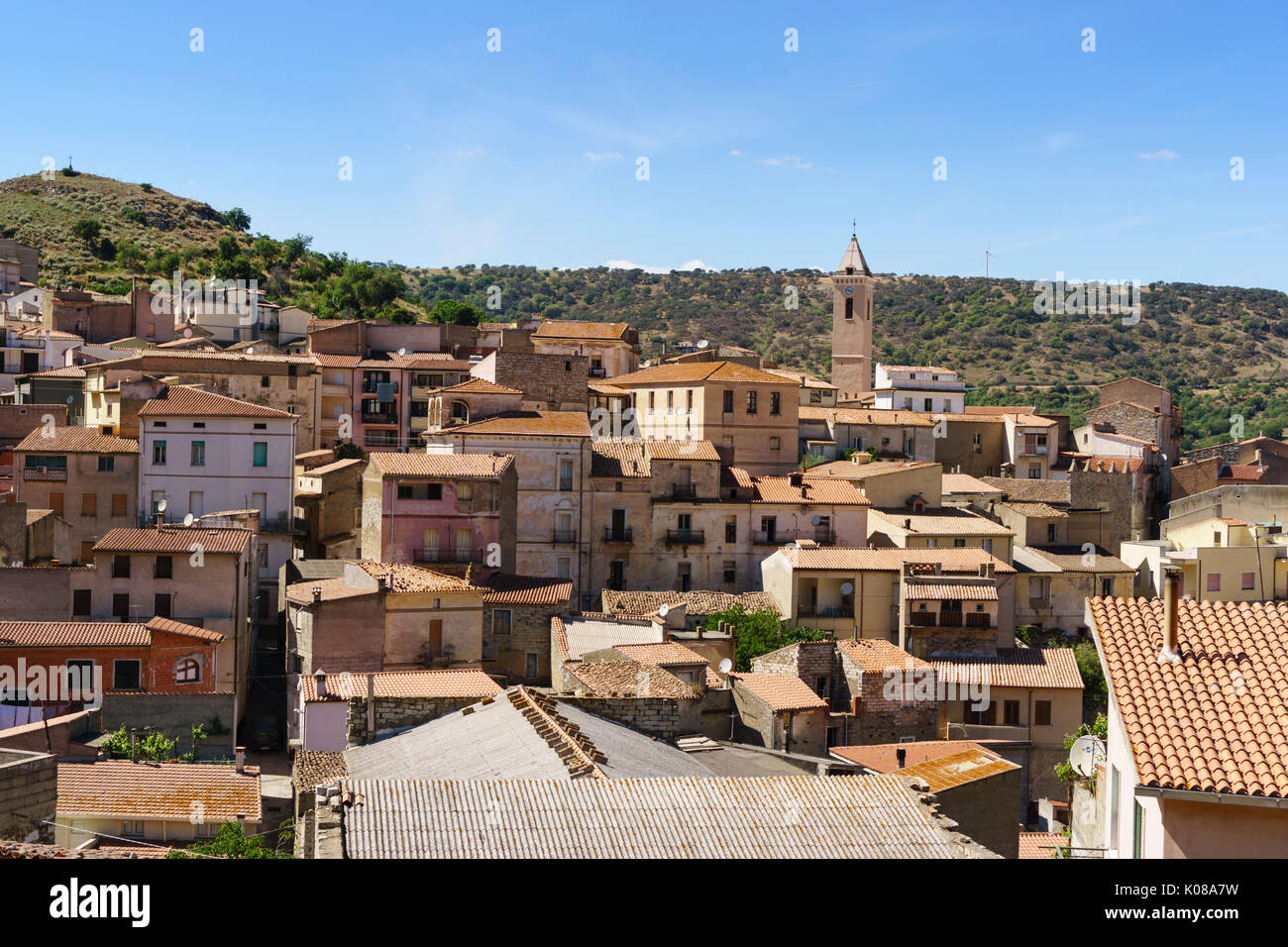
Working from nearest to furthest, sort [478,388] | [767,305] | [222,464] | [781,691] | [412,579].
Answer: [781,691], [412,579], [222,464], [478,388], [767,305]

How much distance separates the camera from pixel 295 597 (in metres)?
36.4

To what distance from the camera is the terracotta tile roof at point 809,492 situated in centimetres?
4775

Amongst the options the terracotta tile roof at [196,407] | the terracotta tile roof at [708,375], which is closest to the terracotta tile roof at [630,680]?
the terracotta tile roof at [196,407]

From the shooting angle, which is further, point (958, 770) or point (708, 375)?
point (708, 375)

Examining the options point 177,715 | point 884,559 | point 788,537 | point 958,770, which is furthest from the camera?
point 788,537

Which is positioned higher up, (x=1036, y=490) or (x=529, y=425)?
(x=529, y=425)

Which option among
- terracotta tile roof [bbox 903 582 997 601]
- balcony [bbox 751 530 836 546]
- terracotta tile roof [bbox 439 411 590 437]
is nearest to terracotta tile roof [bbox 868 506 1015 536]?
balcony [bbox 751 530 836 546]

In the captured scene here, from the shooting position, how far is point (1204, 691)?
1128 cm

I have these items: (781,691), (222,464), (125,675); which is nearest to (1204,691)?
(781,691)

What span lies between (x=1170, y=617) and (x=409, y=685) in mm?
17900

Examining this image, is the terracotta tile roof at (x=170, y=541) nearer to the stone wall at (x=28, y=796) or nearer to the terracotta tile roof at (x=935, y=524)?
the stone wall at (x=28, y=796)

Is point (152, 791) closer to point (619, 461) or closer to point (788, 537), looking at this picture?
point (619, 461)

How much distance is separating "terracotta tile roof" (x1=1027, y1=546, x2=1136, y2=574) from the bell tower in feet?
112

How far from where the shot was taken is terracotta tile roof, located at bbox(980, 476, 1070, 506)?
2175 inches
